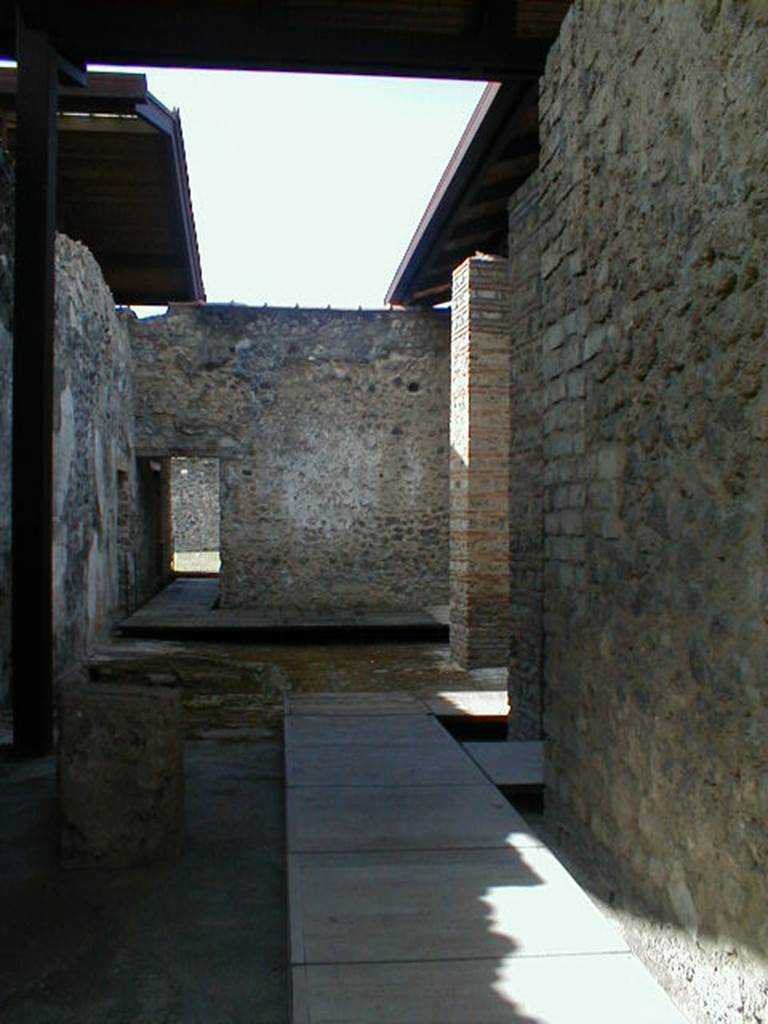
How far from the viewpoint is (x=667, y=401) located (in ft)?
9.26

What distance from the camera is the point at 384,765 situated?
4.78 metres

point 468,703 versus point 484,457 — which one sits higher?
point 484,457

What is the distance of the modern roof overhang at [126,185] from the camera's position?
8273 millimetres

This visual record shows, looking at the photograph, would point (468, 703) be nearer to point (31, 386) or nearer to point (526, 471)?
point (526, 471)

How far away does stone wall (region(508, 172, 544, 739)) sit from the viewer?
6523 mm

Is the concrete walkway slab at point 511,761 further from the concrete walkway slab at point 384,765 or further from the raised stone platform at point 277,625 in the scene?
the raised stone platform at point 277,625

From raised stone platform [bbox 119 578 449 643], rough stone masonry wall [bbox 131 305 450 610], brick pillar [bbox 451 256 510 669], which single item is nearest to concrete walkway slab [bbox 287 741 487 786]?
brick pillar [bbox 451 256 510 669]

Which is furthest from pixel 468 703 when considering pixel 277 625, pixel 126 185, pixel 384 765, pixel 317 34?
pixel 126 185

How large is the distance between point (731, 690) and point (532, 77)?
4.43 metres

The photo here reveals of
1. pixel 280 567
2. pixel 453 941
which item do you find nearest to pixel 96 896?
pixel 453 941

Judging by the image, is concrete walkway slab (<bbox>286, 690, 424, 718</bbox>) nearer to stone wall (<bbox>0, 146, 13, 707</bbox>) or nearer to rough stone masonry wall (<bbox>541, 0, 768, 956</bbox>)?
stone wall (<bbox>0, 146, 13, 707</bbox>)

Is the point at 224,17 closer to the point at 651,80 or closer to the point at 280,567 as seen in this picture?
the point at 651,80

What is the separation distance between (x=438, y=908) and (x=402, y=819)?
33.9 inches

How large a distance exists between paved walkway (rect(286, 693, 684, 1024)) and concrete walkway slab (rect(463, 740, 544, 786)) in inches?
2.9
